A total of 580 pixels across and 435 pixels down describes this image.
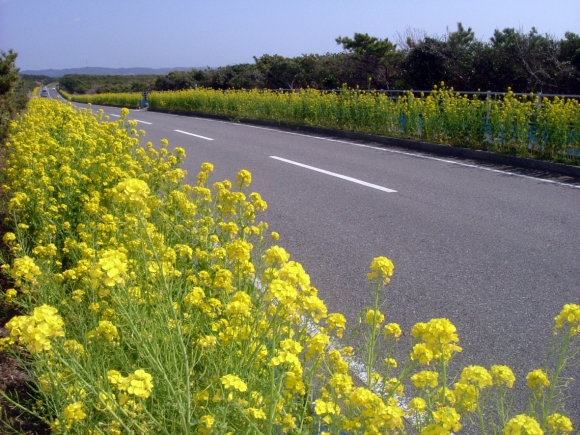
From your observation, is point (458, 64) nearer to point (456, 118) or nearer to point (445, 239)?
point (456, 118)

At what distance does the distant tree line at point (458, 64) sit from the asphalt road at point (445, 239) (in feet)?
28.3

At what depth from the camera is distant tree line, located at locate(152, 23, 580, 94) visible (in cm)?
1698

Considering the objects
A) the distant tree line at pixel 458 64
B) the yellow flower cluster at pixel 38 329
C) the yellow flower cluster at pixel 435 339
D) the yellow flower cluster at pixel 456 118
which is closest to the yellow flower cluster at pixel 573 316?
the yellow flower cluster at pixel 435 339

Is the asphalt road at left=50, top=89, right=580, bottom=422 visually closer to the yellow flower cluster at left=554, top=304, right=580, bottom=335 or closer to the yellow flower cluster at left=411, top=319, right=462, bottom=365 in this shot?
A: the yellow flower cluster at left=554, top=304, right=580, bottom=335

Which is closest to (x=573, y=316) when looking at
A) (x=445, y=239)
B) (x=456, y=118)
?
(x=445, y=239)

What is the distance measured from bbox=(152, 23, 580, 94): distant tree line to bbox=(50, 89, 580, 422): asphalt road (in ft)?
28.3

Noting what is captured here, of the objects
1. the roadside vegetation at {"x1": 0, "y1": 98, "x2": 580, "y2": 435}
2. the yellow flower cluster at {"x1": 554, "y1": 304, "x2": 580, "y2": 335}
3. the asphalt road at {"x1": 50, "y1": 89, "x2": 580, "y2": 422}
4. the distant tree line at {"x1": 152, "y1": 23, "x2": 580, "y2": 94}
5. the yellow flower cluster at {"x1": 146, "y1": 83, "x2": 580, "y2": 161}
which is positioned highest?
the distant tree line at {"x1": 152, "y1": 23, "x2": 580, "y2": 94}

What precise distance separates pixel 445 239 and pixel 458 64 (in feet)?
51.5

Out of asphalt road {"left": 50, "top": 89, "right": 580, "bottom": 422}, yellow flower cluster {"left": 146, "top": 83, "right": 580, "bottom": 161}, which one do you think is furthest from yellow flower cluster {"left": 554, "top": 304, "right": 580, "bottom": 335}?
yellow flower cluster {"left": 146, "top": 83, "right": 580, "bottom": 161}

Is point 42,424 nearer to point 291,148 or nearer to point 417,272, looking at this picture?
point 417,272

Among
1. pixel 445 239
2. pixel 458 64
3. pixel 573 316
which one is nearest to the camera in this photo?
pixel 573 316

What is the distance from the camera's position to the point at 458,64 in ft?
64.5

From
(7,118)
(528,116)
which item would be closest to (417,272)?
(528,116)

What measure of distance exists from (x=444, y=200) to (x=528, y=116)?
4.40 meters
